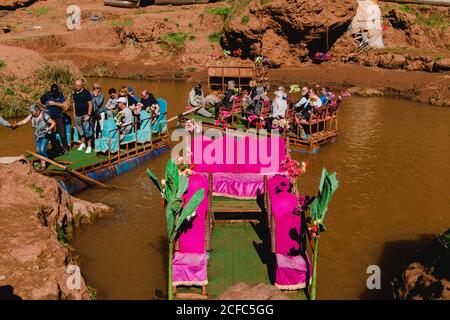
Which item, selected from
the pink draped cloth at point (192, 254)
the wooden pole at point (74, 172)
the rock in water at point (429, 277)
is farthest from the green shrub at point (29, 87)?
the rock in water at point (429, 277)

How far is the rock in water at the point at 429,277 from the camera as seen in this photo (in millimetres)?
7791

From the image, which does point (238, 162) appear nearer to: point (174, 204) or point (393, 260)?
point (174, 204)

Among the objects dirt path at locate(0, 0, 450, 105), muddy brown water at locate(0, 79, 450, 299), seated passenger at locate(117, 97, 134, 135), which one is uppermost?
dirt path at locate(0, 0, 450, 105)

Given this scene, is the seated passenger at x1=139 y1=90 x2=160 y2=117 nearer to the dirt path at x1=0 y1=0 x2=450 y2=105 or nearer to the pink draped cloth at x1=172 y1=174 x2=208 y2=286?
the pink draped cloth at x1=172 y1=174 x2=208 y2=286

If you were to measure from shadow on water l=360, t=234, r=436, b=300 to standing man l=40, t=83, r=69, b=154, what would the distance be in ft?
34.2

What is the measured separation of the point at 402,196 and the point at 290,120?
5.95 meters

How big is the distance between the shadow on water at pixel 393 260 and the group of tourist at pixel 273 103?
7.53 m

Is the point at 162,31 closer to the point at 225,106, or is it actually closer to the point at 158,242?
the point at 225,106

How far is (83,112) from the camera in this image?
14625mm

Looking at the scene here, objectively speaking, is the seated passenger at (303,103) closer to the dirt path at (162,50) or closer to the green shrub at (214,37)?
the dirt path at (162,50)

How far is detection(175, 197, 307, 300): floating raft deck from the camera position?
840 centimetres

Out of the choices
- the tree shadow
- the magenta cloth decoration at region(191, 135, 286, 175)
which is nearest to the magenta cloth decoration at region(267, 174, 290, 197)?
the magenta cloth decoration at region(191, 135, 286, 175)

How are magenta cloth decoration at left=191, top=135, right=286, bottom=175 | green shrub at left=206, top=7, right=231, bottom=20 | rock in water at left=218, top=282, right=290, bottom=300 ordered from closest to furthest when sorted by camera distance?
rock in water at left=218, top=282, right=290, bottom=300
magenta cloth decoration at left=191, top=135, right=286, bottom=175
green shrub at left=206, top=7, right=231, bottom=20
